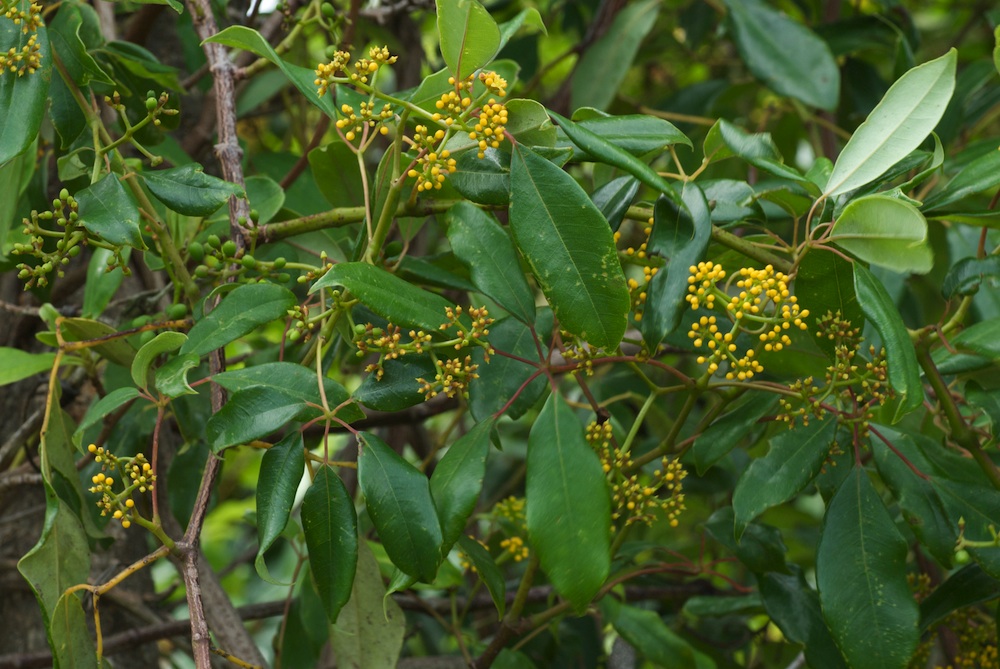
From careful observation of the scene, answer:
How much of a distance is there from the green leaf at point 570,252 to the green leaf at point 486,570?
22 cm

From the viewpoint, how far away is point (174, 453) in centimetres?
108

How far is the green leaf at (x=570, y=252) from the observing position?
0.59 m

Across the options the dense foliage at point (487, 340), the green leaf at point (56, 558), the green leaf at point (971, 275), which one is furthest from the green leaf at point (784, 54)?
the green leaf at point (56, 558)

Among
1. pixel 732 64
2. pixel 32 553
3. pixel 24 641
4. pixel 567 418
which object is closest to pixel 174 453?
pixel 24 641

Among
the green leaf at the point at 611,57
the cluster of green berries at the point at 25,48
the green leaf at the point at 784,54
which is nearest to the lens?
the cluster of green berries at the point at 25,48

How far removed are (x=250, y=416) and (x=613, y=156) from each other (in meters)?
0.28

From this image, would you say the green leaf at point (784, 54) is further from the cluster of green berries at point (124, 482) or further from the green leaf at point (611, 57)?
the cluster of green berries at point (124, 482)

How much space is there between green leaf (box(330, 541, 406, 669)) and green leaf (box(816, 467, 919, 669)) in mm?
337

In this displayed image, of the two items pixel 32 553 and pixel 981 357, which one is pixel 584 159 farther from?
pixel 32 553

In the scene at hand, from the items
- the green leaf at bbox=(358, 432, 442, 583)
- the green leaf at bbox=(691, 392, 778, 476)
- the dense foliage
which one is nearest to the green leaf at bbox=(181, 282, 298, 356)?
the dense foliage

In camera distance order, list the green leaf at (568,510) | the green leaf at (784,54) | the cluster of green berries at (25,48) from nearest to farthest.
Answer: the green leaf at (568,510) < the cluster of green berries at (25,48) < the green leaf at (784,54)

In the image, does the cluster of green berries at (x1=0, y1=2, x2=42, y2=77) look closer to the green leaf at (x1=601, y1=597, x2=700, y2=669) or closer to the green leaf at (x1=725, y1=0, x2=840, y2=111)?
the green leaf at (x1=601, y1=597, x2=700, y2=669)

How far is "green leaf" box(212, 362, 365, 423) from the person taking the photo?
63 centimetres

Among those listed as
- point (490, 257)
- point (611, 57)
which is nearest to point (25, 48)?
point (490, 257)
